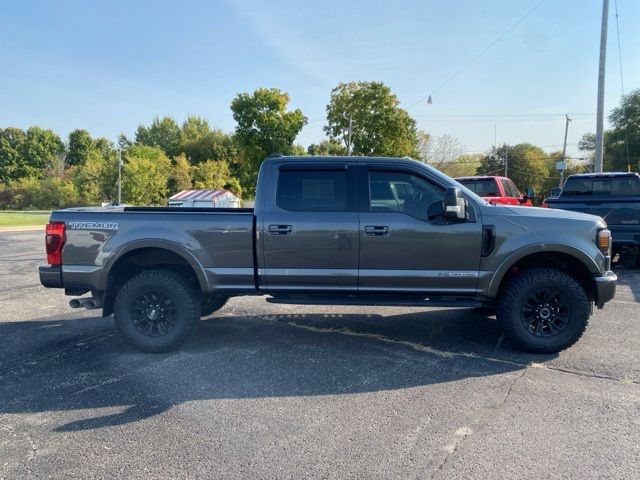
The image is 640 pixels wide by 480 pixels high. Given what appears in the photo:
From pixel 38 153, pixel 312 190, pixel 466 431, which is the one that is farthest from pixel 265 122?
pixel 38 153

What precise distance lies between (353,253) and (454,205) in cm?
112

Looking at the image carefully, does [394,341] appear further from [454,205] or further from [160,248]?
[160,248]

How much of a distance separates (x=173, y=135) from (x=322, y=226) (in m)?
74.4

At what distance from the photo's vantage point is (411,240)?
4.80 m

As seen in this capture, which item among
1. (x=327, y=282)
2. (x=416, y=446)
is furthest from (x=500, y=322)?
(x=416, y=446)

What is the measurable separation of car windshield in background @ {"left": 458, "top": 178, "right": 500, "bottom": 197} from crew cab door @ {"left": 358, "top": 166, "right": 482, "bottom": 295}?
8146 millimetres

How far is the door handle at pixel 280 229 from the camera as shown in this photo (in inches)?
191

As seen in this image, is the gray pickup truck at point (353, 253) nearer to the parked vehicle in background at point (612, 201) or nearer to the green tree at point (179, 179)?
the parked vehicle in background at point (612, 201)

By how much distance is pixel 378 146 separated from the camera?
38062 mm

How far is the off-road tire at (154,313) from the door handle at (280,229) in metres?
1.13

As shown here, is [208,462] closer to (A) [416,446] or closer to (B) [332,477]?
(B) [332,477]

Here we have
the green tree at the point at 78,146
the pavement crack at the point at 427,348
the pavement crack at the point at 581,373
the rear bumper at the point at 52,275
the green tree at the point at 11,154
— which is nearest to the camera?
the pavement crack at the point at 581,373

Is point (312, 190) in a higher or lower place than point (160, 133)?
lower

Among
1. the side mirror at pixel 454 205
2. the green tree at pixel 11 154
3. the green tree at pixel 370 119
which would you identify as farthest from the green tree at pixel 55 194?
the side mirror at pixel 454 205
